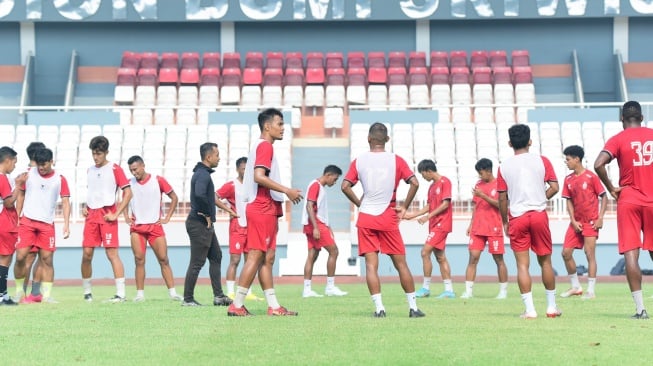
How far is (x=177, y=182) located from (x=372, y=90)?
28.6 ft

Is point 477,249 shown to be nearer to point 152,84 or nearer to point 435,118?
point 435,118

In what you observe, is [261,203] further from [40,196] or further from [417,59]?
[417,59]

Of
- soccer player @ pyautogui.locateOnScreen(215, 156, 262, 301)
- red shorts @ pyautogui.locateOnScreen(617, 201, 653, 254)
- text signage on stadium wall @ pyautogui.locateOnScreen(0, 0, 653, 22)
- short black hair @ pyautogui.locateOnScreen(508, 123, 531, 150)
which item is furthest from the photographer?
text signage on stadium wall @ pyautogui.locateOnScreen(0, 0, 653, 22)

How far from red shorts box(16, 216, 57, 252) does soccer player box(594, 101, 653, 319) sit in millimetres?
7401

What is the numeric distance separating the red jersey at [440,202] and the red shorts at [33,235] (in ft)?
17.6

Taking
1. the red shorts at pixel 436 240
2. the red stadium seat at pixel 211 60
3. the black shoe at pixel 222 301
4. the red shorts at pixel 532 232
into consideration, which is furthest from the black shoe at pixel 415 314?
the red stadium seat at pixel 211 60

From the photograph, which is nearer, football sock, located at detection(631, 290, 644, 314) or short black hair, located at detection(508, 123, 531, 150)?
short black hair, located at detection(508, 123, 531, 150)

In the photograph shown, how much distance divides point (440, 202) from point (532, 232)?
18.4 feet

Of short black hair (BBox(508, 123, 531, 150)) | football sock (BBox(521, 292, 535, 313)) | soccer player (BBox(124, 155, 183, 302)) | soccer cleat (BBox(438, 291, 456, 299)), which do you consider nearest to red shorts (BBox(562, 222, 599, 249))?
soccer cleat (BBox(438, 291, 456, 299))

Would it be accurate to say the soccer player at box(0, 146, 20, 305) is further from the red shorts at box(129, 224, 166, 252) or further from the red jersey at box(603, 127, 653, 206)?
the red jersey at box(603, 127, 653, 206)

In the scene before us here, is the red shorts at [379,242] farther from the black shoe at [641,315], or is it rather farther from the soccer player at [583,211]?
the soccer player at [583,211]

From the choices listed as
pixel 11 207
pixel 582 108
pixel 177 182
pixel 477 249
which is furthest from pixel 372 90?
pixel 11 207

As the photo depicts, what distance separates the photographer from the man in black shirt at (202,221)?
624 inches

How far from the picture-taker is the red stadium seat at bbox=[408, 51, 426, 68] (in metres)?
37.8
